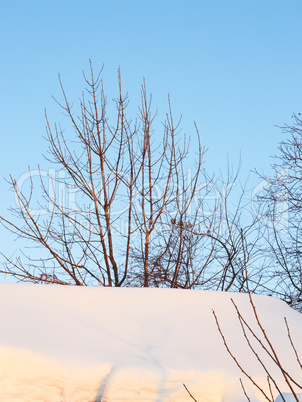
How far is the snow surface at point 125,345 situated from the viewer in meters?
2.60

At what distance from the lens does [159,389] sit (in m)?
2.61

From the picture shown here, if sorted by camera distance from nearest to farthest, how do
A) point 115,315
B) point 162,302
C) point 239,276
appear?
point 115,315 → point 162,302 → point 239,276

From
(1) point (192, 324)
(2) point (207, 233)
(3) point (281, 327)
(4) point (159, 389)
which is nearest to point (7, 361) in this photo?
(4) point (159, 389)

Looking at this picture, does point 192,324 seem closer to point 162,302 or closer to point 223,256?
point 162,302

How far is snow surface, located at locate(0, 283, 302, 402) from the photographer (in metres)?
2.60

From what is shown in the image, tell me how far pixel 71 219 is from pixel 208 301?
139 inches

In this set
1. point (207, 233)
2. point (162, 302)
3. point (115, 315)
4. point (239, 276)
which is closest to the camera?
point (115, 315)

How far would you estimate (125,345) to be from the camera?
2893 mm

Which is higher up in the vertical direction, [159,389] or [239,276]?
[239,276]

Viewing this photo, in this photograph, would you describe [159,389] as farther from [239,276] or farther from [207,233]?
[239,276]

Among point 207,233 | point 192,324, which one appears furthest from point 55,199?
point 192,324

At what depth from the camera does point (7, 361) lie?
8.66 feet

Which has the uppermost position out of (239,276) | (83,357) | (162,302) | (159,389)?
(239,276)

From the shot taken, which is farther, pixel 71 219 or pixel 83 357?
pixel 71 219
